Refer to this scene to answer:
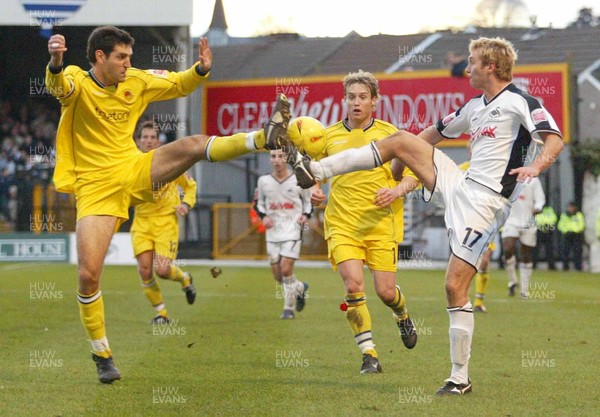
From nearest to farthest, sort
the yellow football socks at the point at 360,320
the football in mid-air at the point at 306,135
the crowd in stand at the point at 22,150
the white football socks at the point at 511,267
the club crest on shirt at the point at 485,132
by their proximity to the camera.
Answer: the club crest on shirt at the point at 485,132
the football in mid-air at the point at 306,135
the yellow football socks at the point at 360,320
the white football socks at the point at 511,267
the crowd in stand at the point at 22,150

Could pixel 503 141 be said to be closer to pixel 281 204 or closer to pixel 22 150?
pixel 281 204

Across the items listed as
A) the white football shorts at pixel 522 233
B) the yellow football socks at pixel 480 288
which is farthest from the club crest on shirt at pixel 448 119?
the white football shorts at pixel 522 233

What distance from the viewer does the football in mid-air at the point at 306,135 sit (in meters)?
7.59

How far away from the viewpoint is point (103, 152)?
805 cm

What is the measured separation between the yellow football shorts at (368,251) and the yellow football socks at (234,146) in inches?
77.6

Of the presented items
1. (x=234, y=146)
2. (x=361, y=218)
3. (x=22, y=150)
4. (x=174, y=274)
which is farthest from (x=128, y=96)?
(x=22, y=150)

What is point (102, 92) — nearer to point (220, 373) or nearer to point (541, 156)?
point (220, 373)

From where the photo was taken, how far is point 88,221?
7.86 meters

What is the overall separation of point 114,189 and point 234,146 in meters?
1.21

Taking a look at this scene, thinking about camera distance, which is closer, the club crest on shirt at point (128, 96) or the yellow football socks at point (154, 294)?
the club crest on shirt at point (128, 96)

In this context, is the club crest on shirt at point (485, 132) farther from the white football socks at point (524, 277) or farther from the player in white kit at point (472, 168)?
the white football socks at point (524, 277)

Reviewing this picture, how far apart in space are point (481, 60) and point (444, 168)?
777 mm

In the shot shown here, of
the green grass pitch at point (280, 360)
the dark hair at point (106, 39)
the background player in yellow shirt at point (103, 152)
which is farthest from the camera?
the dark hair at point (106, 39)

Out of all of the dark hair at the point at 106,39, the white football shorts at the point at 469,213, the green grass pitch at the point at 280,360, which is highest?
the dark hair at the point at 106,39
